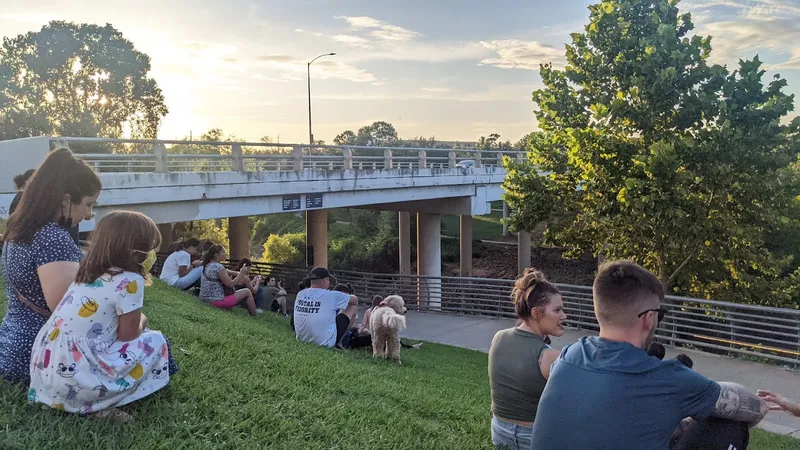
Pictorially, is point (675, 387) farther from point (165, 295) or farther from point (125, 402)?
point (165, 295)

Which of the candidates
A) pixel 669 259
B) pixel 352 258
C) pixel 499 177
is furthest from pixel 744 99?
pixel 352 258

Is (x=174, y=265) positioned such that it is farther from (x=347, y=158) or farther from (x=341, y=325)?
(x=347, y=158)

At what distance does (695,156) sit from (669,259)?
288 centimetres

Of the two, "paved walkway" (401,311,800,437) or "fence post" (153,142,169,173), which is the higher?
"fence post" (153,142,169,173)

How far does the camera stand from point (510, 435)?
386 centimetres

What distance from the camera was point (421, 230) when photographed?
27.4 meters

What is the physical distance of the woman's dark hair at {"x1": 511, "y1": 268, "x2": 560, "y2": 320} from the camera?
3.75m

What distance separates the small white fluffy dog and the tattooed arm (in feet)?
15.8

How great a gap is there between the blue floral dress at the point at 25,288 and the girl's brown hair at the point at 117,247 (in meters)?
0.24

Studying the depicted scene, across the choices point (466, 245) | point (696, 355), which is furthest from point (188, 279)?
point (466, 245)

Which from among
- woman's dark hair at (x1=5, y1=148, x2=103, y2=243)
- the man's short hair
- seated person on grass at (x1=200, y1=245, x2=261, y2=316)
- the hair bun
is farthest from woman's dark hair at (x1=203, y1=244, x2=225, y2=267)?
the man's short hair

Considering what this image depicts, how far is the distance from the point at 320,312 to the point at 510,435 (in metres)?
4.09

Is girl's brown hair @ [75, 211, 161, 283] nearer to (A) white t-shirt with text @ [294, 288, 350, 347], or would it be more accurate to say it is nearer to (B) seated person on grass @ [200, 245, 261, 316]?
(A) white t-shirt with text @ [294, 288, 350, 347]

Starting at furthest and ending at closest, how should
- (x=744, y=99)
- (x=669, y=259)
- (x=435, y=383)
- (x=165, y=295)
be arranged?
(x=669, y=259), (x=744, y=99), (x=165, y=295), (x=435, y=383)
